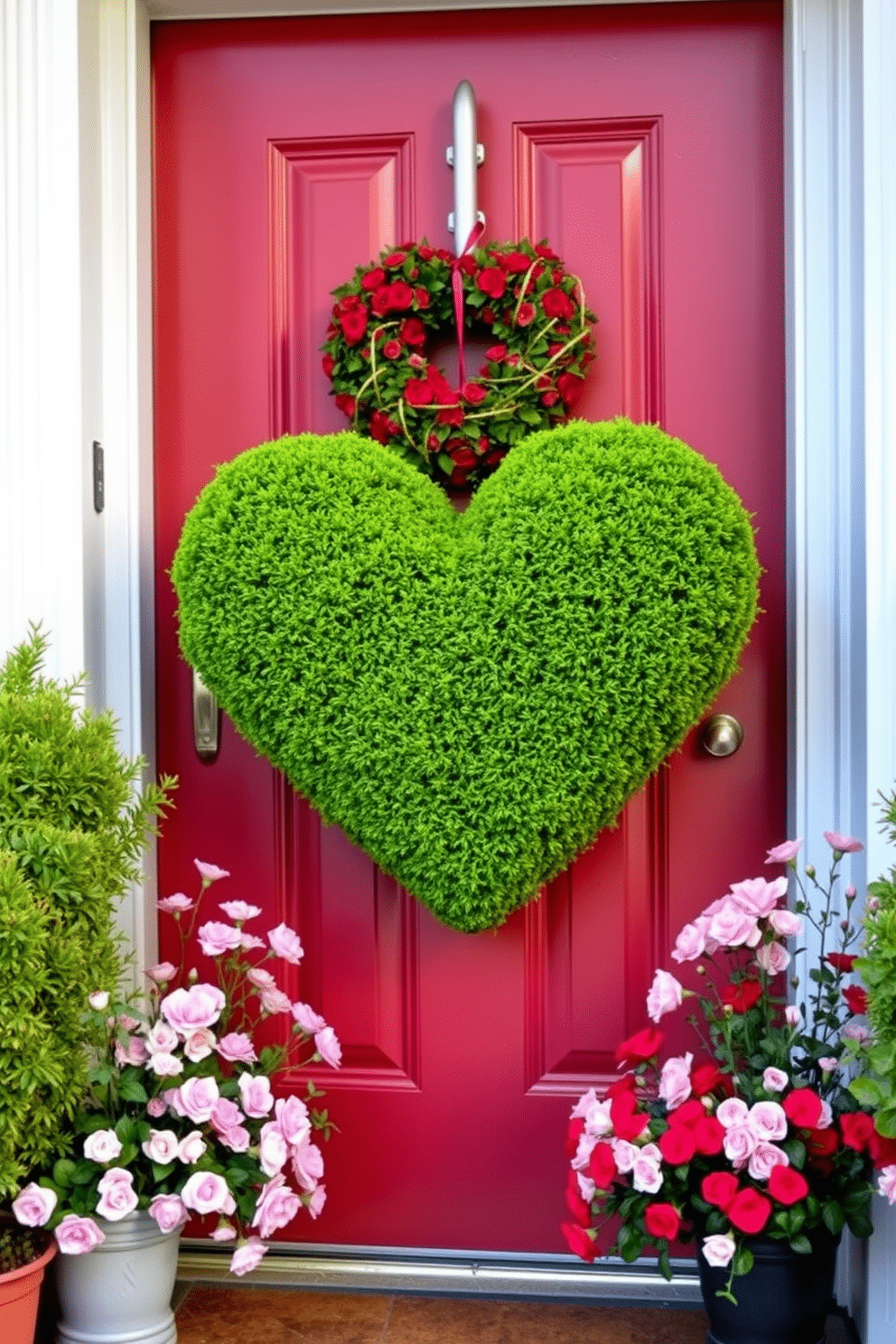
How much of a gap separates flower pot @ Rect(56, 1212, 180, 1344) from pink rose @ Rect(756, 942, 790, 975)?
81 cm

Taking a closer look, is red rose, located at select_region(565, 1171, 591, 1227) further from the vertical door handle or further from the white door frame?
the vertical door handle

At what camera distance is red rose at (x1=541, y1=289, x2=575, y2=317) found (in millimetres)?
1679

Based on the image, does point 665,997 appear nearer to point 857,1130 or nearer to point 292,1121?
point 857,1130

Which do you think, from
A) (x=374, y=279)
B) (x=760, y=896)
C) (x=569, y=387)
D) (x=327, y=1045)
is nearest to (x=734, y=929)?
(x=760, y=896)

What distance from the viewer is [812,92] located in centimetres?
170

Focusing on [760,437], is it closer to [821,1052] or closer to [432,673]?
[432,673]

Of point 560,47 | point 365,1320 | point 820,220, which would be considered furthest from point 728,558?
point 365,1320

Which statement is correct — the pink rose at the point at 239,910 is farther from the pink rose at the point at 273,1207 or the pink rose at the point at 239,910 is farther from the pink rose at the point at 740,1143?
the pink rose at the point at 740,1143

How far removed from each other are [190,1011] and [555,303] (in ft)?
3.35

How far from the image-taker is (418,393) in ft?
5.49

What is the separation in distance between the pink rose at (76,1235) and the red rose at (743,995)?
79cm

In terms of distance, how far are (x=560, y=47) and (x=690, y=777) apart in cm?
107

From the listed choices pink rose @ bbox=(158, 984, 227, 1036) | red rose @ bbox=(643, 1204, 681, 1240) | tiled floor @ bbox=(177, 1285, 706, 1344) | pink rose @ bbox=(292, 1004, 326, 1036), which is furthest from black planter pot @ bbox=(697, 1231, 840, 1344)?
pink rose @ bbox=(158, 984, 227, 1036)

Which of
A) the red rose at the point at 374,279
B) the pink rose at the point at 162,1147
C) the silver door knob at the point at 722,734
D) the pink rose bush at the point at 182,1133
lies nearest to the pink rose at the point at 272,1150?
the pink rose bush at the point at 182,1133
